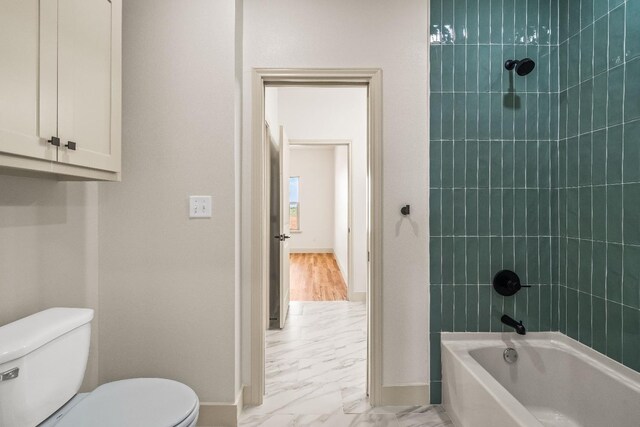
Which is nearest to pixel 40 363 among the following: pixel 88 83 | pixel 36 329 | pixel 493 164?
pixel 36 329

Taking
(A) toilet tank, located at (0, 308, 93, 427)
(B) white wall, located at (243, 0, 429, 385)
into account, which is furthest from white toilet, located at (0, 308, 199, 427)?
(B) white wall, located at (243, 0, 429, 385)

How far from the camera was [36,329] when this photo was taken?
4.11ft

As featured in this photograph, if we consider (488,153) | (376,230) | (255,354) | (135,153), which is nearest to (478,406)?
(376,230)

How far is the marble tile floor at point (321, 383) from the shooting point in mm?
2010

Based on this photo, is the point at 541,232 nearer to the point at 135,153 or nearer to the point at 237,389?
the point at 237,389

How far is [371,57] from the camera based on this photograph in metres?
2.15

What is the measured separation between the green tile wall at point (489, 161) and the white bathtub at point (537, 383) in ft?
0.34

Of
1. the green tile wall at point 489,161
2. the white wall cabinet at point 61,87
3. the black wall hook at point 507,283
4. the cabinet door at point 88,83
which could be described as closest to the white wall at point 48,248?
the white wall cabinet at point 61,87

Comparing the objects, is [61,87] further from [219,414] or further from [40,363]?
[219,414]

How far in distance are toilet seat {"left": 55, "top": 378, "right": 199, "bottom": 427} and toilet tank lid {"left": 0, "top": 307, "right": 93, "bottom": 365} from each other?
11.3 inches

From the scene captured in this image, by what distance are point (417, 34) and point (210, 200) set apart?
1549 mm

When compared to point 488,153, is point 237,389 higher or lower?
lower

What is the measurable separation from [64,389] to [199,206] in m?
0.95

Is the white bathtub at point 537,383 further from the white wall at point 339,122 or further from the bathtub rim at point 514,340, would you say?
the white wall at point 339,122
